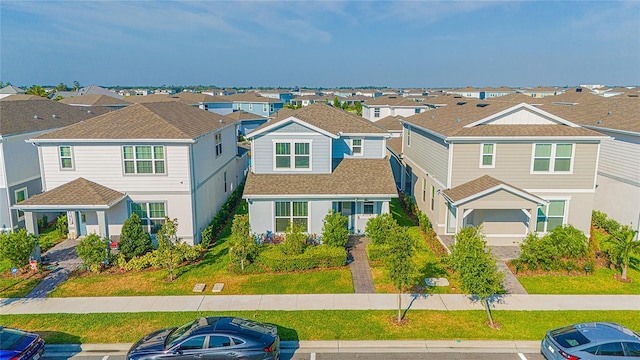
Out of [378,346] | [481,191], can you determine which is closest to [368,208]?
[481,191]

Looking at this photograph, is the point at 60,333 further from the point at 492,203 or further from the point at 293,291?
the point at 492,203

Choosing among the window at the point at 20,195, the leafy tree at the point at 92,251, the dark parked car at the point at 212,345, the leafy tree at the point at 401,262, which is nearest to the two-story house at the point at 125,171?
the leafy tree at the point at 92,251

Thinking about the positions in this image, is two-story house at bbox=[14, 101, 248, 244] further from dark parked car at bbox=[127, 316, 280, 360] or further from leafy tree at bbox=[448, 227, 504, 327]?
leafy tree at bbox=[448, 227, 504, 327]

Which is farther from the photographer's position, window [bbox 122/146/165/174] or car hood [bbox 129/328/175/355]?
window [bbox 122/146/165/174]

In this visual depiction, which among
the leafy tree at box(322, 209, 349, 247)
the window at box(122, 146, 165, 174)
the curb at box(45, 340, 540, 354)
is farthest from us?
the window at box(122, 146, 165, 174)

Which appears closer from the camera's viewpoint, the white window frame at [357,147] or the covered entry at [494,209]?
the covered entry at [494,209]

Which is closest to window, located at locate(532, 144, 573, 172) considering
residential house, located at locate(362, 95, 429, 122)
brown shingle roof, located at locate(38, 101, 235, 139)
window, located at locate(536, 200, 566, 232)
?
window, located at locate(536, 200, 566, 232)

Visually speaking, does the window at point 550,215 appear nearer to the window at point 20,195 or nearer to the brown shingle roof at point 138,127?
the brown shingle roof at point 138,127
